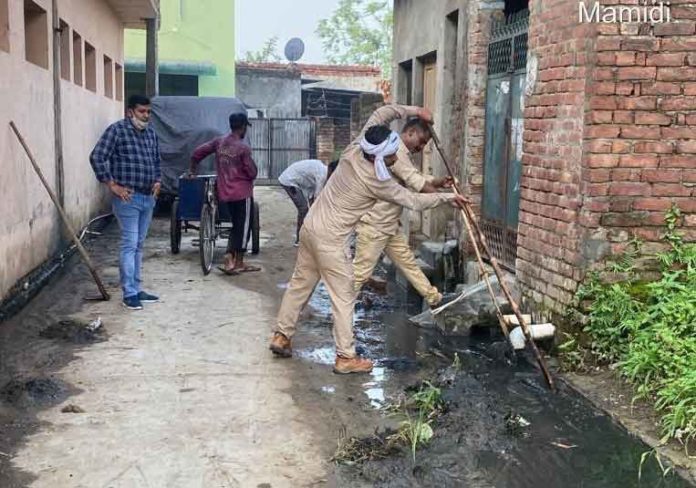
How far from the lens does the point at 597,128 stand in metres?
5.33

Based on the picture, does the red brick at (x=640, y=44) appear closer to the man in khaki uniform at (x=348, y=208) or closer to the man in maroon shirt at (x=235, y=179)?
the man in khaki uniform at (x=348, y=208)

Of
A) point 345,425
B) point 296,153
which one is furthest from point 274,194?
point 345,425

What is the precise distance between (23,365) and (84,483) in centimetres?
214

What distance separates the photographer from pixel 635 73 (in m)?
5.29

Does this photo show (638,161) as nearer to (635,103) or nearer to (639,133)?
(639,133)

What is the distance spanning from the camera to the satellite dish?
86.9 feet

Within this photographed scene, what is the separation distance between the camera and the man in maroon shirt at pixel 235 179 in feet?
29.7

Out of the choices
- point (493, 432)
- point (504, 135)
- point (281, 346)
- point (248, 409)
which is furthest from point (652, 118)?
point (248, 409)

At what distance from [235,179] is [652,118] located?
5.06 metres

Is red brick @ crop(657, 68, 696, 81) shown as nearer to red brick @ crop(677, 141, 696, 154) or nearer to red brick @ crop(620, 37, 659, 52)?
red brick @ crop(620, 37, 659, 52)

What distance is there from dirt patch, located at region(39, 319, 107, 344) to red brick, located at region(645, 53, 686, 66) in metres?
4.56

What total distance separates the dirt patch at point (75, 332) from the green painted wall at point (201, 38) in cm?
1744

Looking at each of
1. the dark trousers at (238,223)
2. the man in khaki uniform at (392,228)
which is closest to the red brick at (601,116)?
the man in khaki uniform at (392,228)

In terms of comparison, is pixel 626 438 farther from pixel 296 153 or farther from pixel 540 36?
pixel 296 153
